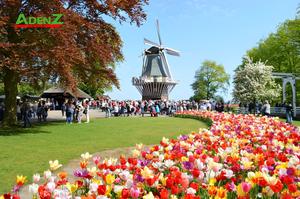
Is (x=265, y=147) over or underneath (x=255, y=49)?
underneath

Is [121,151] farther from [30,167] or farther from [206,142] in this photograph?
[206,142]

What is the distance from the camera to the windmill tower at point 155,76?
69562 mm

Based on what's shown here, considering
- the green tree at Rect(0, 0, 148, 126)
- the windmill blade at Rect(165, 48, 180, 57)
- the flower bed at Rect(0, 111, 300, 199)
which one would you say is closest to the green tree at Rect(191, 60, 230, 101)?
the windmill blade at Rect(165, 48, 180, 57)

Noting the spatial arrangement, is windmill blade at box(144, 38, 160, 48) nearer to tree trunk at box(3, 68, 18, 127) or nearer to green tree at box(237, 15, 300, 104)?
green tree at box(237, 15, 300, 104)

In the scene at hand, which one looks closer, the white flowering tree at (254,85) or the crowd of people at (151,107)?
the crowd of people at (151,107)

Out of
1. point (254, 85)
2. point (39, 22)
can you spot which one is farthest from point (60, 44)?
point (254, 85)

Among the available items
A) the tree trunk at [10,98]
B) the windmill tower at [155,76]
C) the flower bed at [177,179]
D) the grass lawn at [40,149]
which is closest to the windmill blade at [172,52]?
the windmill tower at [155,76]

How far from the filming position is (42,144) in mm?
15617

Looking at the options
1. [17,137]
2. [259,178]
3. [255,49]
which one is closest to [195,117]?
[17,137]

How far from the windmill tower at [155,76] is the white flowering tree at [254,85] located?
71.0 ft

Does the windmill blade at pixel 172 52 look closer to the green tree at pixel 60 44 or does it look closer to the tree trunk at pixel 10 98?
the green tree at pixel 60 44

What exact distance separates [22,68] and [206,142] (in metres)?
14.2

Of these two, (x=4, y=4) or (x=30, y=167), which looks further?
(x=4, y=4)

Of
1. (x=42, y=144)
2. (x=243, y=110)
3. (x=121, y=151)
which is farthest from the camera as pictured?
(x=243, y=110)
